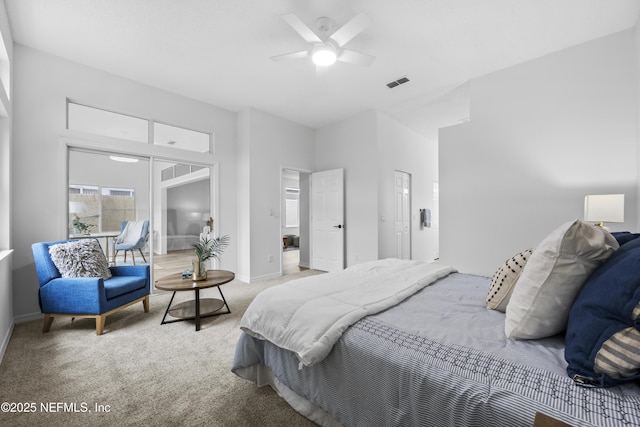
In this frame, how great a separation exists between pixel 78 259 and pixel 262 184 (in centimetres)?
268

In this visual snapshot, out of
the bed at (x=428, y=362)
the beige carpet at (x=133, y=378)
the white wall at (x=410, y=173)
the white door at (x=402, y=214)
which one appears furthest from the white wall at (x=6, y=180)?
the white door at (x=402, y=214)

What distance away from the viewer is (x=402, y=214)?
220 inches

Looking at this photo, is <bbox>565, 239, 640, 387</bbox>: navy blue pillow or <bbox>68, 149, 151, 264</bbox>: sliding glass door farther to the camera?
<bbox>68, 149, 151, 264</bbox>: sliding glass door

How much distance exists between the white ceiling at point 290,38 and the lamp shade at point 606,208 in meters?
1.73

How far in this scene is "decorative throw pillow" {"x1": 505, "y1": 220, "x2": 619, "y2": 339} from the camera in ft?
3.34

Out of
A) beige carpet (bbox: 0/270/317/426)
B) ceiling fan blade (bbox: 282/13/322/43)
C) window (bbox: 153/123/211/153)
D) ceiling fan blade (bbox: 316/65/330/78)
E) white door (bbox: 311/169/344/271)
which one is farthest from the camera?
white door (bbox: 311/169/344/271)

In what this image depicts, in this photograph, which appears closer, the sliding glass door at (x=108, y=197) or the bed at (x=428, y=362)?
the bed at (x=428, y=362)

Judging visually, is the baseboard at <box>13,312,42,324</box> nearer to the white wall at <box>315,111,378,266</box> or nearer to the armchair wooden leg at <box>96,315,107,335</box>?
the armchair wooden leg at <box>96,315,107,335</box>

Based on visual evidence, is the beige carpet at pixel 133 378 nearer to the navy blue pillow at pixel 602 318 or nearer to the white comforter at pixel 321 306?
the white comforter at pixel 321 306

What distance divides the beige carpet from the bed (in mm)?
216

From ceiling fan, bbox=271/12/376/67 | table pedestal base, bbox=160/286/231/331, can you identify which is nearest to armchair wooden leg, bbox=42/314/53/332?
table pedestal base, bbox=160/286/231/331

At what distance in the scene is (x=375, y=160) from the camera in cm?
481

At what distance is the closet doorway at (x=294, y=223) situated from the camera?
5.78 meters

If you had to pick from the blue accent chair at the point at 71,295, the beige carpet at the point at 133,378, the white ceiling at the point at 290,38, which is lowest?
the beige carpet at the point at 133,378
